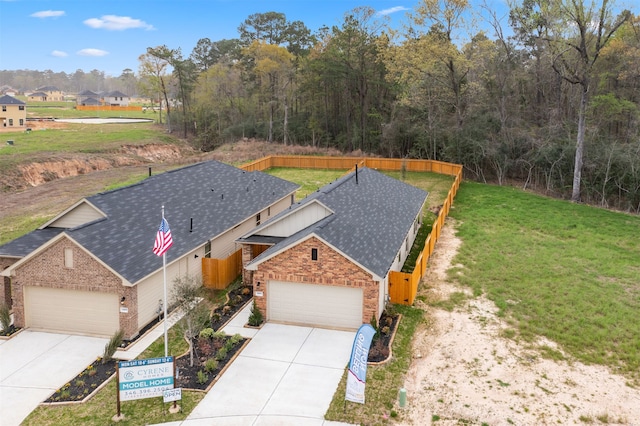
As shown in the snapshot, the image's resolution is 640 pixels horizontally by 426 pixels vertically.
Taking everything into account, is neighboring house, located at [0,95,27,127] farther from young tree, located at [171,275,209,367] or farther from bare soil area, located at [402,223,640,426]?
bare soil area, located at [402,223,640,426]

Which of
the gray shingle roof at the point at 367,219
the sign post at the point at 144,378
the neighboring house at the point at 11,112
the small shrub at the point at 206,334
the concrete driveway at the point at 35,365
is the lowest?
the concrete driveway at the point at 35,365

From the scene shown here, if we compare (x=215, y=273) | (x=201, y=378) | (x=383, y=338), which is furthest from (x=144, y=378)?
(x=215, y=273)

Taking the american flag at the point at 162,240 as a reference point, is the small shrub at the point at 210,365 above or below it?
below

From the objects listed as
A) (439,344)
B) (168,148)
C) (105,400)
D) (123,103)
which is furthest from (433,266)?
(123,103)

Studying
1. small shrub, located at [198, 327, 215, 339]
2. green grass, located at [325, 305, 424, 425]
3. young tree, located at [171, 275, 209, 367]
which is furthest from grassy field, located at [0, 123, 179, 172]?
green grass, located at [325, 305, 424, 425]

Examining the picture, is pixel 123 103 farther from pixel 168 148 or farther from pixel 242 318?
pixel 242 318

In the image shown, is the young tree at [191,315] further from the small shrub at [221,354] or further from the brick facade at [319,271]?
the brick facade at [319,271]

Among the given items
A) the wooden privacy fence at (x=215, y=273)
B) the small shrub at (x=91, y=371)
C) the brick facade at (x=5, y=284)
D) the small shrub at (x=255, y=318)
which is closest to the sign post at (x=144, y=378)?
the small shrub at (x=91, y=371)
